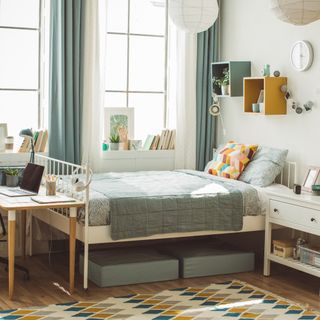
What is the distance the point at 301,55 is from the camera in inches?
207

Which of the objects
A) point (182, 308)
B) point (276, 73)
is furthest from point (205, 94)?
point (182, 308)

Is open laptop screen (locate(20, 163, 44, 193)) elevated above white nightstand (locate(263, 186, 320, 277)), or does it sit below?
above

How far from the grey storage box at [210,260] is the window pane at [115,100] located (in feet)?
5.03

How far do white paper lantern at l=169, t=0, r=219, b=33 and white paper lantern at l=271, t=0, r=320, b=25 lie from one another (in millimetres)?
969

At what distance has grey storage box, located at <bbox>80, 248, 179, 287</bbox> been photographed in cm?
473

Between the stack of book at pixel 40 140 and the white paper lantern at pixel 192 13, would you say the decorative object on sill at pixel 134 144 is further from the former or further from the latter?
the white paper lantern at pixel 192 13

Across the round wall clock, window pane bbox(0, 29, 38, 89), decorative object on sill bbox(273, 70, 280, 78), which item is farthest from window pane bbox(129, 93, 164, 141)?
the round wall clock

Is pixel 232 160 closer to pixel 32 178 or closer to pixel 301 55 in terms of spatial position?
pixel 301 55

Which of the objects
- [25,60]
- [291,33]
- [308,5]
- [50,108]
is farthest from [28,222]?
[308,5]

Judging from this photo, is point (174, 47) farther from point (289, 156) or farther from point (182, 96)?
point (289, 156)

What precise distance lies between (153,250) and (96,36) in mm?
1890

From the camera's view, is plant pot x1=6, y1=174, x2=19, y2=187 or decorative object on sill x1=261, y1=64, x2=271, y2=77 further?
decorative object on sill x1=261, y1=64, x2=271, y2=77

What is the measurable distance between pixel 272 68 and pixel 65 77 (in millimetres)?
1692

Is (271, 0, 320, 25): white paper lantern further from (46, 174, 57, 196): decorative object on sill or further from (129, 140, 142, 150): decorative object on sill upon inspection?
(129, 140, 142, 150): decorative object on sill
